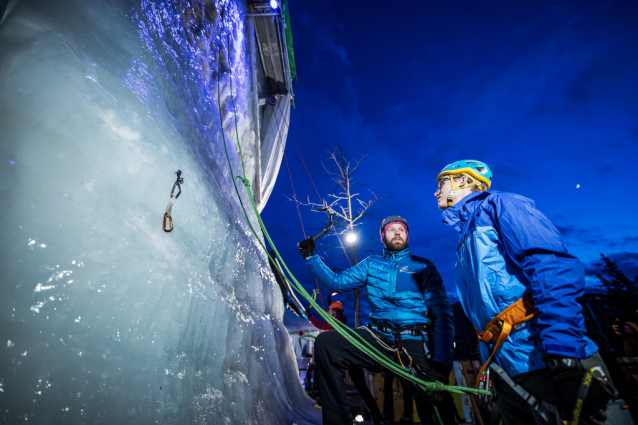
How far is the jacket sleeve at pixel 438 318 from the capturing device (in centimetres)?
240

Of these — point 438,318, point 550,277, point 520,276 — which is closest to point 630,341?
point 438,318

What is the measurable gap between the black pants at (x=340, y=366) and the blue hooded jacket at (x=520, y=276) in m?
0.79

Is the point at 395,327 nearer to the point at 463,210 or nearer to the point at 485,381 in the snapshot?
the point at 485,381

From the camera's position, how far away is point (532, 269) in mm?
1327

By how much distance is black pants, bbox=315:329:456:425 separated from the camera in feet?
6.98

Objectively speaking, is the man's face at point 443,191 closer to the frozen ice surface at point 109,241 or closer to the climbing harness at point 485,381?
the climbing harness at point 485,381

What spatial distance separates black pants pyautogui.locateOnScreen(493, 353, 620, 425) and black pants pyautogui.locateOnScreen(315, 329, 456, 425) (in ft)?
2.83

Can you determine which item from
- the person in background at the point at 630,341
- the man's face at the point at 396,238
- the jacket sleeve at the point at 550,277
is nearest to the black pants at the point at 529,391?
the jacket sleeve at the point at 550,277

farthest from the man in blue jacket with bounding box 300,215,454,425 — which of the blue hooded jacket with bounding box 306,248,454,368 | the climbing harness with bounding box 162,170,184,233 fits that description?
the climbing harness with bounding box 162,170,184,233

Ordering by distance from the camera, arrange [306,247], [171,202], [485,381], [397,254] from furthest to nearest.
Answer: [306,247]
[397,254]
[485,381]
[171,202]

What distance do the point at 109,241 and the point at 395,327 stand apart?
247 cm

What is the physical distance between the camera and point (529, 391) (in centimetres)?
138

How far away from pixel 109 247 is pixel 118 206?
0.81 feet

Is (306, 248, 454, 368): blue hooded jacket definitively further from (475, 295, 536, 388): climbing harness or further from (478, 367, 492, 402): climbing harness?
(475, 295, 536, 388): climbing harness
